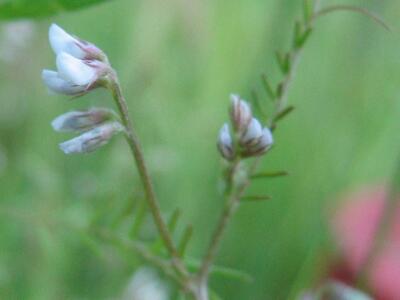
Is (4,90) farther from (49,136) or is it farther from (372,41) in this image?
(372,41)

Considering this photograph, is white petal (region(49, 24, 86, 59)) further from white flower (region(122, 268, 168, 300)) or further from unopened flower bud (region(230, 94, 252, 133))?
white flower (region(122, 268, 168, 300))

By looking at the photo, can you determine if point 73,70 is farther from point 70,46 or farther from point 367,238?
point 367,238

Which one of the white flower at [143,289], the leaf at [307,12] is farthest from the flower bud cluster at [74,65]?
the white flower at [143,289]

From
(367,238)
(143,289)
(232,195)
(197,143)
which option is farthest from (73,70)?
(197,143)

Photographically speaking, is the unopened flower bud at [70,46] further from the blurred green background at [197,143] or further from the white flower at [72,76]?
the blurred green background at [197,143]

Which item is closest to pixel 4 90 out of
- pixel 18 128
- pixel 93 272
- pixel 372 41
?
pixel 18 128

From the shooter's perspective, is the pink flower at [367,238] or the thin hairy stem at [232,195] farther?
the pink flower at [367,238]
